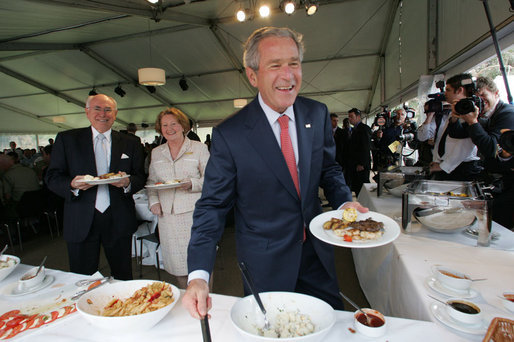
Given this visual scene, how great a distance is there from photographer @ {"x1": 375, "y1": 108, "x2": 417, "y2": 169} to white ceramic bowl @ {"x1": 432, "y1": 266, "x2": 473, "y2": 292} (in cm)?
358

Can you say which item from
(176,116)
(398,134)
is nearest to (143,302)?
(176,116)

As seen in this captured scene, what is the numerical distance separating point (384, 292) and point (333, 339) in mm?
1084

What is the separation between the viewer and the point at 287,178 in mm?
1113

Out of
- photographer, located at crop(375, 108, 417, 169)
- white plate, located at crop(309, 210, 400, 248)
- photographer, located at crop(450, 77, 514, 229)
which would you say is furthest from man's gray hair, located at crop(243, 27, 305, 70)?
photographer, located at crop(375, 108, 417, 169)

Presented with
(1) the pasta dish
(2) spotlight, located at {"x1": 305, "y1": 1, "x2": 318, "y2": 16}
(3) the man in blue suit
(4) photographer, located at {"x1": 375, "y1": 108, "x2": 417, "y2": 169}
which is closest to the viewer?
(1) the pasta dish

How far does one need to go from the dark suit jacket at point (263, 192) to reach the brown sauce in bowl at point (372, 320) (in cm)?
36

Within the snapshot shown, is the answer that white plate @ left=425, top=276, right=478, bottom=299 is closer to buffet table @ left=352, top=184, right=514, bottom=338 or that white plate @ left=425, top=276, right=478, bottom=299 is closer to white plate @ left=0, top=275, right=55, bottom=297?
buffet table @ left=352, top=184, right=514, bottom=338

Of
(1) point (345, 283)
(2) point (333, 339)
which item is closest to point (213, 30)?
(1) point (345, 283)

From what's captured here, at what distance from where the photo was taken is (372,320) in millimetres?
857

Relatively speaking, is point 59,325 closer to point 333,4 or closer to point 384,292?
point 384,292

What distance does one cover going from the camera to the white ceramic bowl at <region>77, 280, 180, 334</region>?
834 millimetres

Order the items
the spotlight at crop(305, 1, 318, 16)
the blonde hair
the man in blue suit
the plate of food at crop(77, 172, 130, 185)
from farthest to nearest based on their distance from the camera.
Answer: the spotlight at crop(305, 1, 318, 16)
the blonde hair
the plate of food at crop(77, 172, 130, 185)
the man in blue suit

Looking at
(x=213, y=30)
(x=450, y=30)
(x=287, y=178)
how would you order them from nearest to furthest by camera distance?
(x=287, y=178), (x=450, y=30), (x=213, y=30)

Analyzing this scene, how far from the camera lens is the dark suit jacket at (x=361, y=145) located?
5.23m
